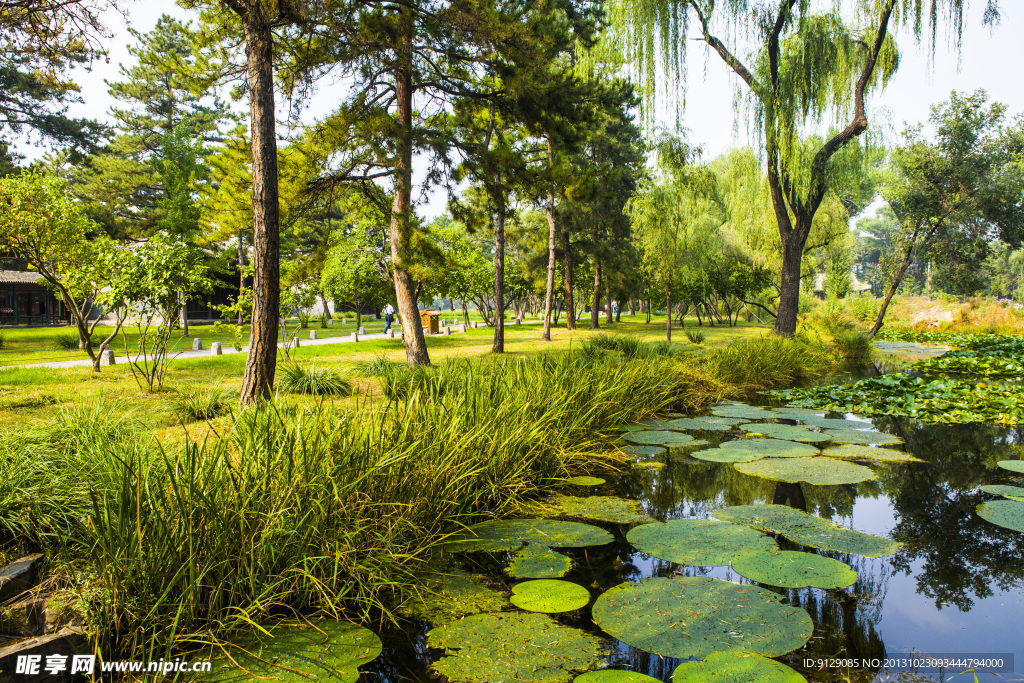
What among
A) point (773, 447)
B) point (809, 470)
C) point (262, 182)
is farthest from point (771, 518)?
point (262, 182)

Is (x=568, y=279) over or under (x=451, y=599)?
over

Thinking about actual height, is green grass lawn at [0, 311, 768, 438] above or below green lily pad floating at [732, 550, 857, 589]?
above

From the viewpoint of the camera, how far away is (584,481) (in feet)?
16.2

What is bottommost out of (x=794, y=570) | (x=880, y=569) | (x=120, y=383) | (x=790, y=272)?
(x=880, y=569)

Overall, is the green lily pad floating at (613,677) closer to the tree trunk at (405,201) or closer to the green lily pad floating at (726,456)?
the green lily pad floating at (726,456)

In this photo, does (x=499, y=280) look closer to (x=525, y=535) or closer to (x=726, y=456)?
(x=726, y=456)

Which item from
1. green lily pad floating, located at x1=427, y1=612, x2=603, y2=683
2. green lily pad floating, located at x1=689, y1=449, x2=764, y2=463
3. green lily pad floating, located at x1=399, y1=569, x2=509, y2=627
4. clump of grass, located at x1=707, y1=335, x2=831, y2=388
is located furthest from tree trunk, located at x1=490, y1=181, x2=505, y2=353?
green lily pad floating, located at x1=427, y1=612, x2=603, y2=683

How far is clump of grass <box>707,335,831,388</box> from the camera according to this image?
1035cm

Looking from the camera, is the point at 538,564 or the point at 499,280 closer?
the point at 538,564

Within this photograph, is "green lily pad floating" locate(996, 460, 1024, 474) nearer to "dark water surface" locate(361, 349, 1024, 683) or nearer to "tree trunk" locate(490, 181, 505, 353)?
"dark water surface" locate(361, 349, 1024, 683)

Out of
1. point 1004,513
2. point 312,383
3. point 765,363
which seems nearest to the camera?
point 1004,513

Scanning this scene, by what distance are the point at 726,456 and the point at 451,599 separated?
11.5 feet

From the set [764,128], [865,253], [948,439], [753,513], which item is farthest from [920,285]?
[753,513]

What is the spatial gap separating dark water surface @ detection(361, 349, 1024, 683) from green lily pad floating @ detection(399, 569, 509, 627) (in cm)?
10
